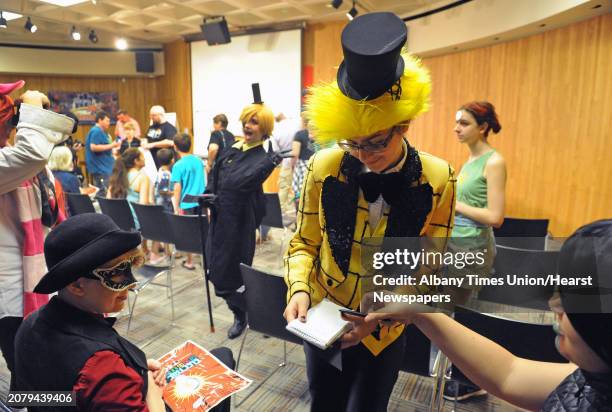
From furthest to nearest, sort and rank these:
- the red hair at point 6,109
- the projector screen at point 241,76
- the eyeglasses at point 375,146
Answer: the projector screen at point 241,76, the red hair at point 6,109, the eyeglasses at point 375,146

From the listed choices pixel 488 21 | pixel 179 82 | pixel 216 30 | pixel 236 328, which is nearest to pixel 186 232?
pixel 236 328

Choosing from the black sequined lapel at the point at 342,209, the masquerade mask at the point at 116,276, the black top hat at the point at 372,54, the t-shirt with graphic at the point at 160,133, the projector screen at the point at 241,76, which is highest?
the projector screen at the point at 241,76

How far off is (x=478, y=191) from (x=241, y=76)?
7.43m

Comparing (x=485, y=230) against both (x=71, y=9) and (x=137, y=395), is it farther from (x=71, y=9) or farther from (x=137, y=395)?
(x=71, y=9)

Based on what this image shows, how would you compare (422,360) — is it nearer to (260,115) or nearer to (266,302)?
(266,302)

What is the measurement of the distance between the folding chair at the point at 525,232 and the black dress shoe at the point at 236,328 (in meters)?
Result: 2.03

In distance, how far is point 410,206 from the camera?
3.65 ft

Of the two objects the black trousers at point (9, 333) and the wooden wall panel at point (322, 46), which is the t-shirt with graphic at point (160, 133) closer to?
the wooden wall panel at point (322, 46)

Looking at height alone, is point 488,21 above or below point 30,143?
above

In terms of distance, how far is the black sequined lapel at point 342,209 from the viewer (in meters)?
1.16

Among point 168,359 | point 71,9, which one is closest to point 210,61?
point 71,9

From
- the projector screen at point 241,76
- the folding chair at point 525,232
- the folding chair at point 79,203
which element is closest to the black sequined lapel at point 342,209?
the folding chair at point 525,232

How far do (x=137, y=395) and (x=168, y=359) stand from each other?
62cm

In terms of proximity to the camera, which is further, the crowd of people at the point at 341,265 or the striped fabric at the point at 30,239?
the striped fabric at the point at 30,239
